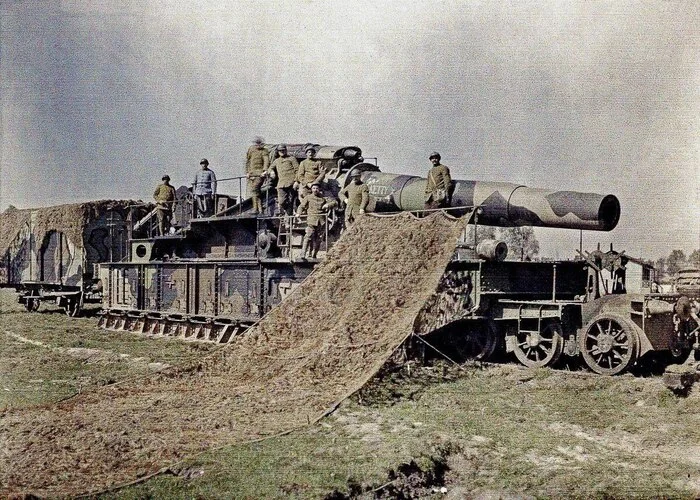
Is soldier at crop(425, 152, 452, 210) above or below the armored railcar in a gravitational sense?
above

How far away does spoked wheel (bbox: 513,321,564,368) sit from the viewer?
11156 millimetres

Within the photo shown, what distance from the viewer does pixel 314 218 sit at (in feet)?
44.8

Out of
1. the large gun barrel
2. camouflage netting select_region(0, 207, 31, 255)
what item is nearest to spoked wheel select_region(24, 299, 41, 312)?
camouflage netting select_region(0, 207, 31, 255)

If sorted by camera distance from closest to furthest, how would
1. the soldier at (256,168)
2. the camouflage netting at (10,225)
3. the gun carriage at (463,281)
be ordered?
the gun carriage at (463,281) < the soldier at (256,168) < the camouflage netting at (10,225)

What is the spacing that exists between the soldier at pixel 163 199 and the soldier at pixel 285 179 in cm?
413

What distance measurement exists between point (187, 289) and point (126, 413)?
27.7 ft

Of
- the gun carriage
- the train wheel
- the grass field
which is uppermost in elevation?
the gun carriage

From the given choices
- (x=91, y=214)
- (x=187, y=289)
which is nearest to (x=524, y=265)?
(x=187, y=289)

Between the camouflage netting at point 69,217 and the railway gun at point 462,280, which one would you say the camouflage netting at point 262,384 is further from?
the camouflage netting at point 69,217

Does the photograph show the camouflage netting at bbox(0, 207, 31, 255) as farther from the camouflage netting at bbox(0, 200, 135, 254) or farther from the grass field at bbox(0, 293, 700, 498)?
the grass field at bbox(0, 293, 700, 498)

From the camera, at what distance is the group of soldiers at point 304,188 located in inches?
498

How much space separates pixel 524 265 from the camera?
12.0 m

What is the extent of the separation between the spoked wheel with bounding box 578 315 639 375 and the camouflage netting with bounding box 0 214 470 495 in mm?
2355

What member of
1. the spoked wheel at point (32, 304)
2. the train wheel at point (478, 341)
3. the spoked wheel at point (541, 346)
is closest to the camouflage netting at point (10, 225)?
the spoked wheel at point (32, 304)
